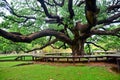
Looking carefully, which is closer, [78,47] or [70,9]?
[70,9]

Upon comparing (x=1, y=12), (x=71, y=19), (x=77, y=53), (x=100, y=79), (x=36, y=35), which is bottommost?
(x=100, y=79)

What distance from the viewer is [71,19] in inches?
571

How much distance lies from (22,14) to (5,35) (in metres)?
7.04

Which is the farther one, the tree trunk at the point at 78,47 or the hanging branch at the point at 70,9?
the tree trunk at the point at 78,47

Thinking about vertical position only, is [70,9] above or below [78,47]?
above

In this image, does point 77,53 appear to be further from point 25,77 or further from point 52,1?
point 25,77

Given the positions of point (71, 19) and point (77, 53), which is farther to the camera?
point (77, 53)

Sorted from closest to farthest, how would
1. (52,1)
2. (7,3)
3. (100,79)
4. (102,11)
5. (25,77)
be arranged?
(100,79), (25,77), (102,11), (7,3), (52,1)

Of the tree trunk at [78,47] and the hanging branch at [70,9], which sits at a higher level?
the hanging branch at [70,9]

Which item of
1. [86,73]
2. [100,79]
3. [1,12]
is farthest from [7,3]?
[100,79]

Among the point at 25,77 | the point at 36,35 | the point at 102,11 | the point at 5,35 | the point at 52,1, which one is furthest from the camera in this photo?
the point at 52,1

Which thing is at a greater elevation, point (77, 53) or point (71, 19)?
point (71, 19)

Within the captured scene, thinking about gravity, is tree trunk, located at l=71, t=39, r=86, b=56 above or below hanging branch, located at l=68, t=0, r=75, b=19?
below

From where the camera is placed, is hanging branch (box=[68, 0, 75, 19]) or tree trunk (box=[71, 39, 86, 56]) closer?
hanging branch (box=[68, 0, 75, 19])
